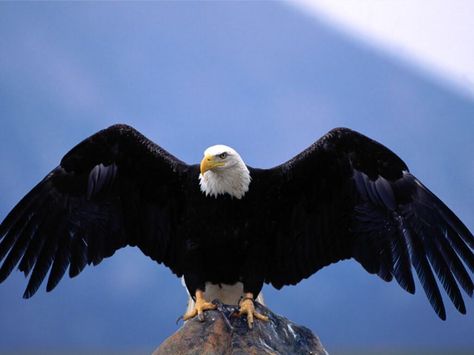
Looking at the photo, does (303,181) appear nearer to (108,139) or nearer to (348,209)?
(348,209)

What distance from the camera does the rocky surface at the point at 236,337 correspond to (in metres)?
3.78

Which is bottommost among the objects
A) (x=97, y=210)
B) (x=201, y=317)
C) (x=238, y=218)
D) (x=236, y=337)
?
(x=236, y=337)

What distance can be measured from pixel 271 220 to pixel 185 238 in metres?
0.64

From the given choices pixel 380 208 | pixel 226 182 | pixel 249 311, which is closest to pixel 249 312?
pixel 249 311

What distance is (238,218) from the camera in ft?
14.2

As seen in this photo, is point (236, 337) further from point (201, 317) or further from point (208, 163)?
point (208, 163)

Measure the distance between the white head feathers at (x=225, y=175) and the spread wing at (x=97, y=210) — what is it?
1.43 ft

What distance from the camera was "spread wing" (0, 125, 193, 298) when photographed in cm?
474

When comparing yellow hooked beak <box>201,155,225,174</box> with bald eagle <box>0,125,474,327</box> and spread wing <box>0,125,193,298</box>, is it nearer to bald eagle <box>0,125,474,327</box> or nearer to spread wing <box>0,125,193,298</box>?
bald eagle <box>0,125,474,327</box>

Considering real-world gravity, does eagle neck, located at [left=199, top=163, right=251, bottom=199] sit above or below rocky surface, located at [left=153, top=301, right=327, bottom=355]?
above

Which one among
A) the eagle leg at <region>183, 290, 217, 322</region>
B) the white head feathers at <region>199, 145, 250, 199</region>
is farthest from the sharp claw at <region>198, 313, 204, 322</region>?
the white head feathers at <region>199, 145, 250, 199</region>

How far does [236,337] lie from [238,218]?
835 millimetres

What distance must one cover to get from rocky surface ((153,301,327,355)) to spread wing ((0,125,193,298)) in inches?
37.7

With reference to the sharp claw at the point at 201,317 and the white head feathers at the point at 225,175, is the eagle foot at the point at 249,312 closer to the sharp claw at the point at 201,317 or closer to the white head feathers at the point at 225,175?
the sharp claw at the point at 201,317
